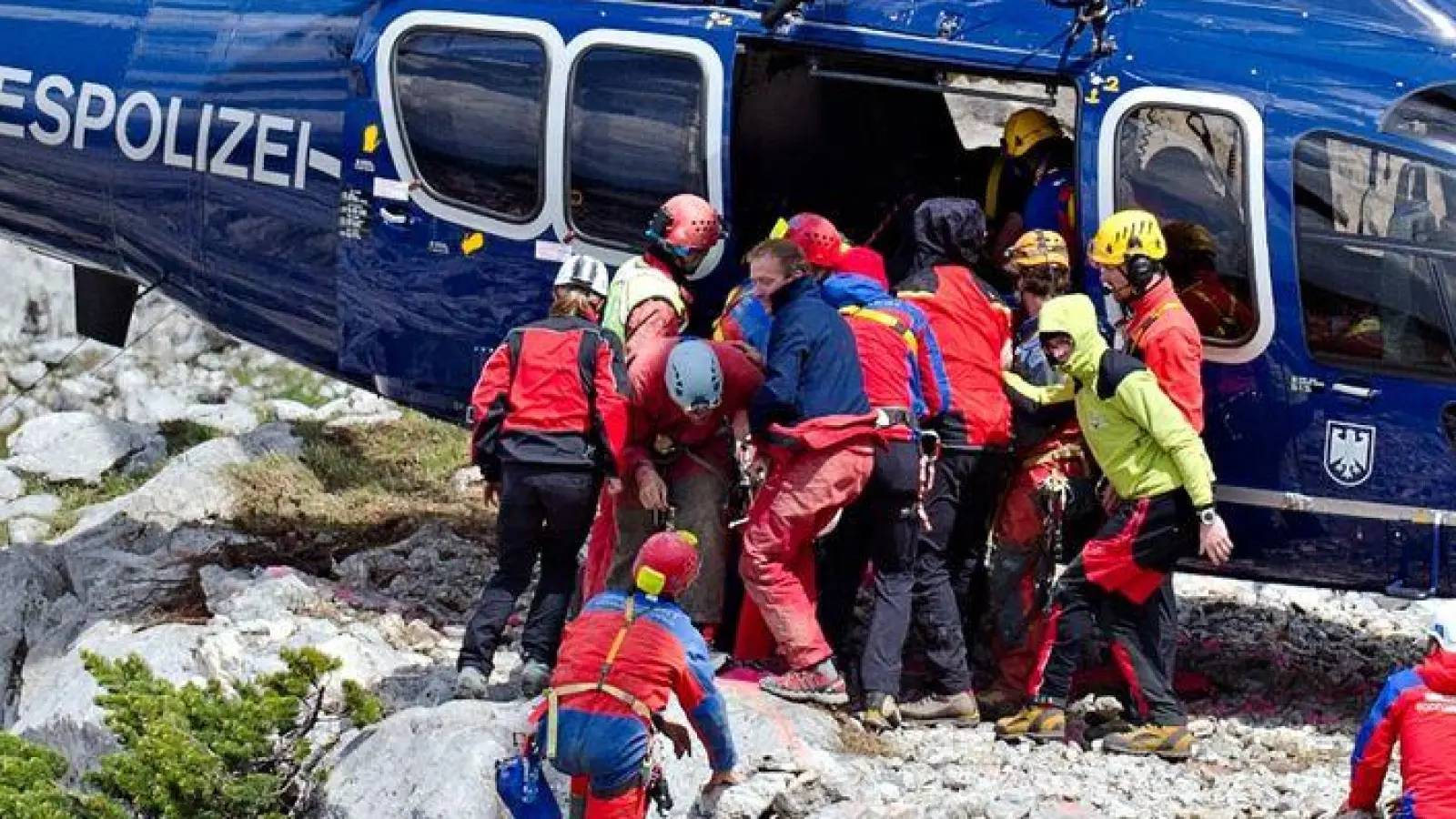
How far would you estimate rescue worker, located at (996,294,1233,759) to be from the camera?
34.9 feet

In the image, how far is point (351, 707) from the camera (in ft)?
35.9

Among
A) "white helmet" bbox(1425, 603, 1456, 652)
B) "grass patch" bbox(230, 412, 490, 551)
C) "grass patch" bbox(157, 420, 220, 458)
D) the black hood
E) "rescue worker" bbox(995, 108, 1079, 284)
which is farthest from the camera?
"grass patch" bbox(157, 420, 220, 458)

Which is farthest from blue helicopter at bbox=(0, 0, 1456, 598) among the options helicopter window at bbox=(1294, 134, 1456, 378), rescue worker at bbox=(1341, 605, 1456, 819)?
rescue worker at bbox=(1341, 605, 1456, 819)

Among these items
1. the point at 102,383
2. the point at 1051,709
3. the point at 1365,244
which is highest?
the point at 1365,244

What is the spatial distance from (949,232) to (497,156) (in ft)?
6.60

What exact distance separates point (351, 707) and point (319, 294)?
8.11 feet

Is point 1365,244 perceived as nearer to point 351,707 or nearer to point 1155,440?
point 1155,440

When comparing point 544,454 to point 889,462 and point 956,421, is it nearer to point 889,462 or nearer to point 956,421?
point 889,462

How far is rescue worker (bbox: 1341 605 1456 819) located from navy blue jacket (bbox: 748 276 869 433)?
2359 mm

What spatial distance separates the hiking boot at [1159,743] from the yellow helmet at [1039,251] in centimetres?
182

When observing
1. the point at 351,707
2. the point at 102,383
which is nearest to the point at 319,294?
the point at 351,707

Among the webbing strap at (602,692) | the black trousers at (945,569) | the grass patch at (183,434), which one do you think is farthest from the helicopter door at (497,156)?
the grass patch at (183,434)

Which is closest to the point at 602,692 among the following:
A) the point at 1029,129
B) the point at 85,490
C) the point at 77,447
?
the point at 1029,129

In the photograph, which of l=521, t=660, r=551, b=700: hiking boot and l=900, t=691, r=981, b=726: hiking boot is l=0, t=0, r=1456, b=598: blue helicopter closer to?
l=900, t=691, r=981, b=726: hiking boot
